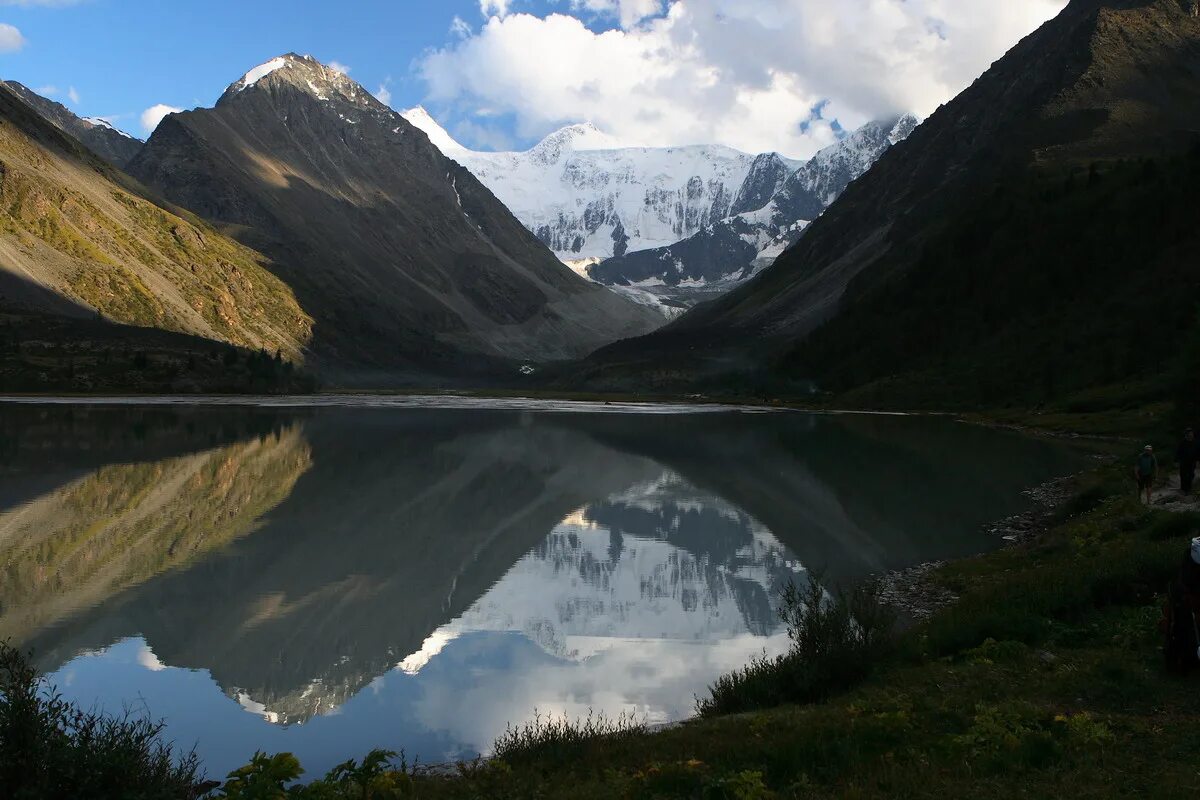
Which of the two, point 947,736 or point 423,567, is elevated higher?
point 947,736

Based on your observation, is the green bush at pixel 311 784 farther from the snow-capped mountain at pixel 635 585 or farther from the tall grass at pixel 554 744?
the snow-capped mountain at pixel 635 585

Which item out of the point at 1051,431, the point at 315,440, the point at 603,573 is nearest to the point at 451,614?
the point at 603,573

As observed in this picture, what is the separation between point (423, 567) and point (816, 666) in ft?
59.9

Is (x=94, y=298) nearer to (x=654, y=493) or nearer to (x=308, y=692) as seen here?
(x=654, y=493)

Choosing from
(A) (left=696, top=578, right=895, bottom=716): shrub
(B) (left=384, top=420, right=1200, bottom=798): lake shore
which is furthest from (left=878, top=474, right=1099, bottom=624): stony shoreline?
(A) (left=696, top=578, right=895, bottom=716): shrub

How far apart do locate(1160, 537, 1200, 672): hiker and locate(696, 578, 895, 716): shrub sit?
474 centimetres

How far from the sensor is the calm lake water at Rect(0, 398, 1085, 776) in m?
19.1

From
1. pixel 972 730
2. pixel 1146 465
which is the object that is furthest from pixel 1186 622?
pixel 1146 465

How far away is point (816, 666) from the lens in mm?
16297

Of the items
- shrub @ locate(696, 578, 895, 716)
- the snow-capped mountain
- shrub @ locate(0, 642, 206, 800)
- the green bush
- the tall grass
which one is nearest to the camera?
shrub @ locate(0, 642, 206, 800)

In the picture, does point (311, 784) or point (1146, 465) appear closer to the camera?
point (311, 784)

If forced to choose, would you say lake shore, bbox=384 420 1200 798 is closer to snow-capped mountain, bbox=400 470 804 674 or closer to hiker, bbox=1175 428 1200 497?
snow-capped mountain, bbox=400 470 804 674

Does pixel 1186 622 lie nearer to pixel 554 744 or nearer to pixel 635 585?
pixel 554 744

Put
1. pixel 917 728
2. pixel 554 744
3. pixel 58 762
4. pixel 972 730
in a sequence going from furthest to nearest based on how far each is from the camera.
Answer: pixel 554 744, pixel 917 728, pixel 972 730, pixel 58 762
